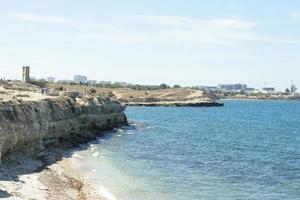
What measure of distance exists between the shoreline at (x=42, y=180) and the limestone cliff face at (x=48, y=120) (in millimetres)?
1527

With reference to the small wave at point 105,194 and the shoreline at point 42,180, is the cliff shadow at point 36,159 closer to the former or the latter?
the shoreline at point 42,180

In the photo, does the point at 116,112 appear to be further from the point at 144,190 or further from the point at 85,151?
the point at 144,190

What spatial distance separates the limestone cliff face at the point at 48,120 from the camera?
127 feet

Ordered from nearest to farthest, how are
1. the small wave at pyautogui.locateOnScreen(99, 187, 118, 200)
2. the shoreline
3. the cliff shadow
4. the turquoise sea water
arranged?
the shoreline → the small wave at pyautogui.locateOnScreen(99, 187, 118, 200) → the cliff shadow → the turquoise sea water

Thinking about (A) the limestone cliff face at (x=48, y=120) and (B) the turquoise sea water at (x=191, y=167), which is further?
(A) the limestone cliff face at (x=48, y=120)

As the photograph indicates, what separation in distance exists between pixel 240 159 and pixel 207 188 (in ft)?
55.0

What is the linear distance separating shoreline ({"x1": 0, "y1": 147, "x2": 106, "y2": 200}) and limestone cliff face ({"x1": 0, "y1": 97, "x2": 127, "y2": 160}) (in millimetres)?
1527

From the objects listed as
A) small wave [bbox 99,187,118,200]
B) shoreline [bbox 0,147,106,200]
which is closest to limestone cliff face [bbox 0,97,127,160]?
shoreline [bbox 0,147,106,200]

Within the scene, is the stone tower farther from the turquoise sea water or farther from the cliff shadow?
the cliff shadow

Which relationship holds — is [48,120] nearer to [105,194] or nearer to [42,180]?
[42,180]

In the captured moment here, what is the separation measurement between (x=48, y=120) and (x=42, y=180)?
55.8 feet

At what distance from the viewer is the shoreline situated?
2950cm

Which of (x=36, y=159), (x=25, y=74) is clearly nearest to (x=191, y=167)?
(x=36, y=159)

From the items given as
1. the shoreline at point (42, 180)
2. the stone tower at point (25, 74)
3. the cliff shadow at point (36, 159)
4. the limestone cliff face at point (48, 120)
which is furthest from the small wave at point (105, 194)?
the stone tower at point (25, 74)
